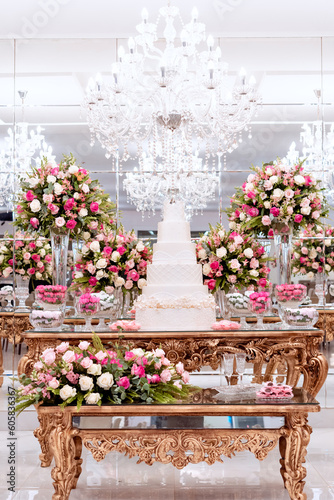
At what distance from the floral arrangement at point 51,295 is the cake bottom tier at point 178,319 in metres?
0.72

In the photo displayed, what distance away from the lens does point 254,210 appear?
565 cm

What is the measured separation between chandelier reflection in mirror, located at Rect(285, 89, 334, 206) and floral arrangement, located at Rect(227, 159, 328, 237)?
2.24 feet

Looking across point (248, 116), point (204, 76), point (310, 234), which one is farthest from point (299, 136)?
point (204, 76)

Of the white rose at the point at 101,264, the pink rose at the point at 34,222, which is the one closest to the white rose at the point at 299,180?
the white rose at the point at 101,264

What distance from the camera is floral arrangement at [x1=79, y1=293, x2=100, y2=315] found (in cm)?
500

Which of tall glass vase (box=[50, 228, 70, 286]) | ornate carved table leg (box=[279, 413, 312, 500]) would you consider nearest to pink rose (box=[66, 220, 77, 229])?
tall glass vase (box=[50, 228, 70, 286])

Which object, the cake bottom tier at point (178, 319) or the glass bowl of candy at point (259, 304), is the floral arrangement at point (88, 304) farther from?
the glass bowl of candy at point (259, 304)

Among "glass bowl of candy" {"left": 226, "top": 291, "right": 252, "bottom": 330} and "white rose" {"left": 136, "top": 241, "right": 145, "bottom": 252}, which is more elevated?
"white rose" {"left": 136, "top": 241, "right": 145, "bottom": 252}

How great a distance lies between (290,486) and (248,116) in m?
2.85

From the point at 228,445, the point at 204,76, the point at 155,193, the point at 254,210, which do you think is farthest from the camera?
the point at 155,193

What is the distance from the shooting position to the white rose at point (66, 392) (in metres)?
3.52

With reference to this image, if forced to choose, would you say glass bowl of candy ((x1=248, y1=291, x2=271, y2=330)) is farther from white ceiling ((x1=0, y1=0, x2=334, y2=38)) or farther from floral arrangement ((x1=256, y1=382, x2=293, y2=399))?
white ceiling ((x1=0, y1=0, x2=334, y2=38))

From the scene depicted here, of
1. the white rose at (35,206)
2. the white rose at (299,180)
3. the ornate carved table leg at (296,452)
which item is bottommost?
the ornate carved table leg at (296,452)

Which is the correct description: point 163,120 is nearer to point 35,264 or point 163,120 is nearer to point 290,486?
point 35,264
